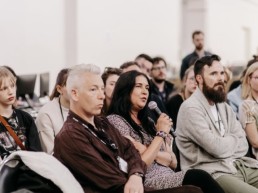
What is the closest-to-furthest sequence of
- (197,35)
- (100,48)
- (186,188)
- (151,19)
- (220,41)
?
(186,188)
(197,35)
(100,48)
(151,19)
(220,41)

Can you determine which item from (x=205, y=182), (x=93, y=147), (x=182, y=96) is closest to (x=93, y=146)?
(x=93, y=147)

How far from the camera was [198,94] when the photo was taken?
13.8 feet

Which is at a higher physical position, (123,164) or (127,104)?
(127,104)

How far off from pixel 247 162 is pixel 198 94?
0.57m

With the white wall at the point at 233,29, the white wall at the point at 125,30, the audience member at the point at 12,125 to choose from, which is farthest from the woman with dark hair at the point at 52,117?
the white wall at the point at 233,29

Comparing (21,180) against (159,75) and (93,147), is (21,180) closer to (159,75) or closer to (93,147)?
(93,147)

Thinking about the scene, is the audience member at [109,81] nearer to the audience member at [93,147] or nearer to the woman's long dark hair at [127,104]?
the woman's long dark hair at [127,104]

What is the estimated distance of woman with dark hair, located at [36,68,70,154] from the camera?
413 cm

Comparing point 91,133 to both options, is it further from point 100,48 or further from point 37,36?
point 100,48

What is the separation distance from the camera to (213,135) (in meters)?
4.00

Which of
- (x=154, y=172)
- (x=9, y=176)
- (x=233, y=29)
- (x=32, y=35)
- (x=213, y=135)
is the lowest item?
(x=233, y=29)

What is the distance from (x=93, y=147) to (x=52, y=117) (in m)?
1.10

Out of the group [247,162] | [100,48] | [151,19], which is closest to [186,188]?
[247,162]

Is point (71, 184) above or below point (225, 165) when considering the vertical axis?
above
